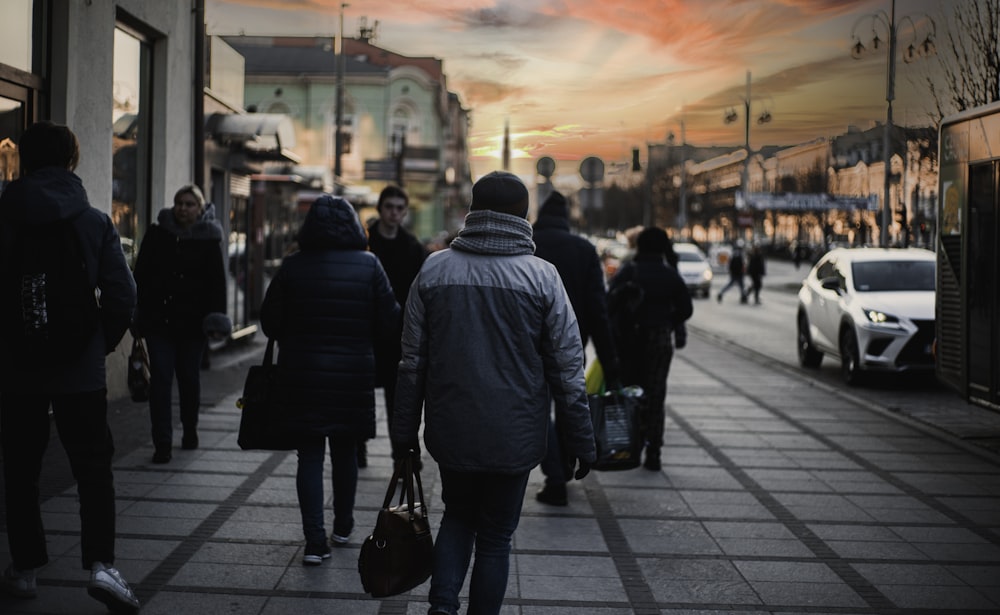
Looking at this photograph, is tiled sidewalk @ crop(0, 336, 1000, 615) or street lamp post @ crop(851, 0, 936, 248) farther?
street lamp post @ crop(851, 0, 936, 248)

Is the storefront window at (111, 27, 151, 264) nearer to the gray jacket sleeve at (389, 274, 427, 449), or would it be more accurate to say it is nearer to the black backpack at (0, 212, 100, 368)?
the black backpack at (0, 212, 100, 368)

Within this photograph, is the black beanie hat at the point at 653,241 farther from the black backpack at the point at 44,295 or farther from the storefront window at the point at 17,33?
the storefront window at the point at 17,33

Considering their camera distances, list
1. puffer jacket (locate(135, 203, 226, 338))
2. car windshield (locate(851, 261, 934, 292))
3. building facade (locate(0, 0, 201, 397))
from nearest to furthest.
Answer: puffer jacket (locate(135, 203, 226, 338)), building facade (locate(0, 0, 201, 397)), car windshield (locate(851, 261, 934, 292))

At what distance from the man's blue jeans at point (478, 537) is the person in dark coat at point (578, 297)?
292 cm

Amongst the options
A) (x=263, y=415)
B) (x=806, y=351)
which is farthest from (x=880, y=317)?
(x=263, y=415)

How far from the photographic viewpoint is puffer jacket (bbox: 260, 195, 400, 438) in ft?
17.9

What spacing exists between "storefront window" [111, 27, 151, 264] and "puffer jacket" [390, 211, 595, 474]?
318 inches

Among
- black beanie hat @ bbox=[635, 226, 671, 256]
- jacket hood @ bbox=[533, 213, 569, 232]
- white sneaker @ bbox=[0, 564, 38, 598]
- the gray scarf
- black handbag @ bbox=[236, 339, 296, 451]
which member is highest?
jacket hood @ bbox=[533, 213, 569, 232]

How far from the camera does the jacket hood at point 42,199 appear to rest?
15.1 feet

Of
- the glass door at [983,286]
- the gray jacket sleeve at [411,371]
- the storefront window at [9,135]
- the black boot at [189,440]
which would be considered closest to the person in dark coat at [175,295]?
the black boot at [189,440]

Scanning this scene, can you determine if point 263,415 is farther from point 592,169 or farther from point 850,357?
point 592,169

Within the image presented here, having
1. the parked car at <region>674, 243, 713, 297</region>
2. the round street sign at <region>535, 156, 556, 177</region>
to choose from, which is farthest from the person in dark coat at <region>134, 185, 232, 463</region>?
the parked car at <region>674, 243, 713, 297</region>

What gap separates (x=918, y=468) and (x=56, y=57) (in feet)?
25.4

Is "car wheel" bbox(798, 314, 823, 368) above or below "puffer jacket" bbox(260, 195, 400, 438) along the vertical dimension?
below
